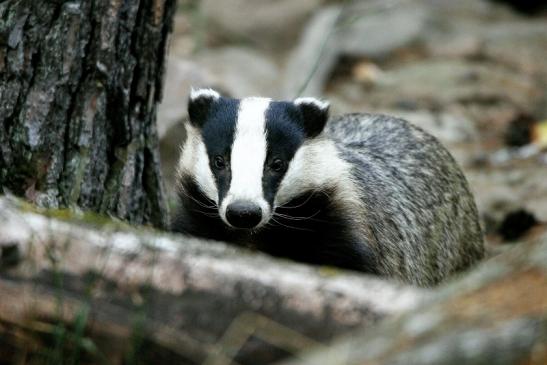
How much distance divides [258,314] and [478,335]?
0.66 metres

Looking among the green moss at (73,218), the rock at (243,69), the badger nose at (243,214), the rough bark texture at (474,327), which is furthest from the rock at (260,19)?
the rough bark texture at (474,327)

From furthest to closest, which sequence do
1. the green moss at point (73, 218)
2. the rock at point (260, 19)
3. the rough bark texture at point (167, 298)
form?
the rock at point (260, 19)
the green moss at point (73, 218)
the rough bark texture at point (167, 298)

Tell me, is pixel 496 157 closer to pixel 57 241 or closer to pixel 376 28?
pixel 376 28

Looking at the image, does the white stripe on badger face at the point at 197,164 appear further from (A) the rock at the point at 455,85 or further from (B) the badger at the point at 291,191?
(A) the rock at the point at 455,85

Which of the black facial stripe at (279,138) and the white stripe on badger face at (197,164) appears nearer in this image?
the black facial stripe at (279,138)

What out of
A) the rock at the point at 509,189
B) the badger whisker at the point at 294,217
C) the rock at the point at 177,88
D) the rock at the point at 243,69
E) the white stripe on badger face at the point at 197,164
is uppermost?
the white stripe on badger face at the point at 197,164

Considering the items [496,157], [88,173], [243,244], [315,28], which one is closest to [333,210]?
[243,244]

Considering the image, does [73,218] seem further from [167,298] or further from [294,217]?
[294,217]

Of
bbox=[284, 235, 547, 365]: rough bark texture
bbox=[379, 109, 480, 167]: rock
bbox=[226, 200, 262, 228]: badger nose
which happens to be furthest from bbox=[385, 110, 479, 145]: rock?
bbox=[284, 235, 547, 365]: rough bark texture

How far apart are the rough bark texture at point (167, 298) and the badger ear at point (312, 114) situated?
1.36 metres

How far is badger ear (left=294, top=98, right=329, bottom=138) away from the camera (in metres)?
4.03

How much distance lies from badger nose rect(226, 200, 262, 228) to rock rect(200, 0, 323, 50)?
6.60 m

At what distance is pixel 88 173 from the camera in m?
4.09

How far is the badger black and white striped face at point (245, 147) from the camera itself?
11.7 feet
